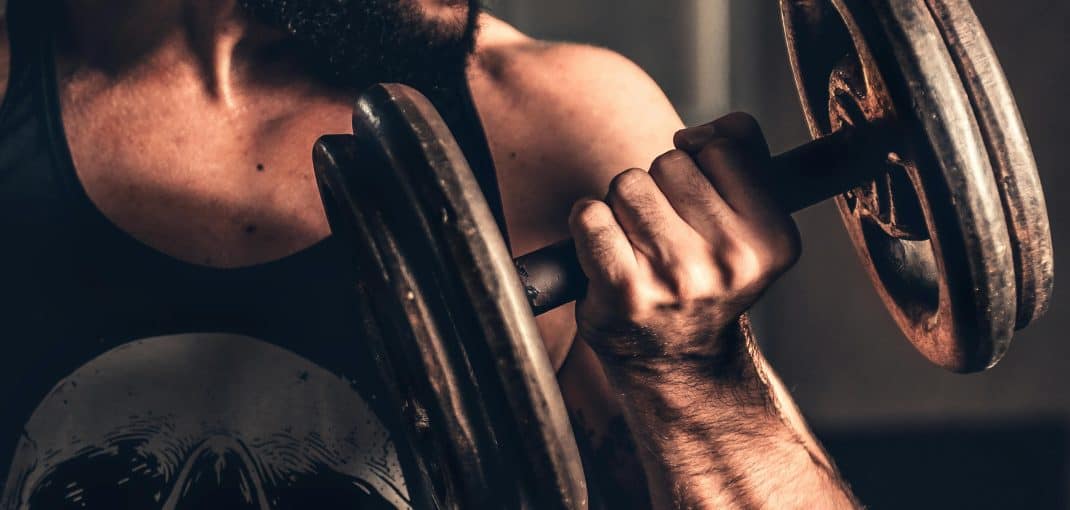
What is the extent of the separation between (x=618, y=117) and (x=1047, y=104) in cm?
70

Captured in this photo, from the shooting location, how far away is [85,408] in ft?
2.14

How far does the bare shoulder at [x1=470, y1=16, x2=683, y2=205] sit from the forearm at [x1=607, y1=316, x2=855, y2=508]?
0.22m

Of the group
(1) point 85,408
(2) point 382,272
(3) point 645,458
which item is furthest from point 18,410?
(3) point 645,458

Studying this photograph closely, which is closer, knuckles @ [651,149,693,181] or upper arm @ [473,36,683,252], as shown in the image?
knuckles @ [651,149,693,181]

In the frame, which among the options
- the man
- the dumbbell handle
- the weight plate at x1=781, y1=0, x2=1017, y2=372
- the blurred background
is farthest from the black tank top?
the blurred background

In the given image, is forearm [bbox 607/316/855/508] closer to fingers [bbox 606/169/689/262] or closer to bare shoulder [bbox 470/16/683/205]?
fingers [bbox 606/169/689/262]

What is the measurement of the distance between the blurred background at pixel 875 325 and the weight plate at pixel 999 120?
0.77 meters

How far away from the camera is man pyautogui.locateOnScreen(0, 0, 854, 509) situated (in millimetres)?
538

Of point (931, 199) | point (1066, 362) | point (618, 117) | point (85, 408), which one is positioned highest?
point (618, 117)

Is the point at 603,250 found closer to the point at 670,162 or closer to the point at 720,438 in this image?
the point at 670,162

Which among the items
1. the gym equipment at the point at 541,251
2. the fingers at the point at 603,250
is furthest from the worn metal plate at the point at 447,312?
the fingers at the point at 603,250

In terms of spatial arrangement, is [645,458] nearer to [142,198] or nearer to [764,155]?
[764,155]

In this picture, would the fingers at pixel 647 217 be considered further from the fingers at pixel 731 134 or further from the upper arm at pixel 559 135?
the upper arm at pixel 559 135

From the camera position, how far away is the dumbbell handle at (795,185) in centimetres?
50
